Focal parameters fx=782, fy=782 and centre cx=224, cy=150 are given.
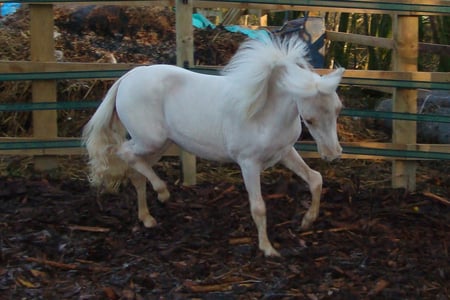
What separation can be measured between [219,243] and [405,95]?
2010mm

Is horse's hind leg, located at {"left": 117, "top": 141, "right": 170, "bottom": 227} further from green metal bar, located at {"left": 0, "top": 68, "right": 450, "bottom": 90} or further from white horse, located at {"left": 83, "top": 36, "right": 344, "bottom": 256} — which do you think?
green metal bar, located at {"left": 0, "top": 68, "right": 450, "bottom": 90}

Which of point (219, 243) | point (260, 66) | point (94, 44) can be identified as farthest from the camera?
point (94, 44)

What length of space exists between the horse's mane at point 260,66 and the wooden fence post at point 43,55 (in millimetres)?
2078

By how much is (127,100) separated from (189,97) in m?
0.41

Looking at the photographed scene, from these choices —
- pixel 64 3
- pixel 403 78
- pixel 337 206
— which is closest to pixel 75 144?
pixel 64 3

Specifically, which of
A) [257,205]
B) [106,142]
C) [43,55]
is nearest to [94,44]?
[43,55]

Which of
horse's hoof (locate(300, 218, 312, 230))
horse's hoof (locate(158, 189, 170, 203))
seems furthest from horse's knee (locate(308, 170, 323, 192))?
horse's hoof (locate(158, 189, 170, 203))

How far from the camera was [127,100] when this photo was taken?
486 cm

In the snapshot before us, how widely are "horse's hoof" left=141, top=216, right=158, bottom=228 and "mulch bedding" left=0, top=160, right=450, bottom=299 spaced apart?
0.06 metres

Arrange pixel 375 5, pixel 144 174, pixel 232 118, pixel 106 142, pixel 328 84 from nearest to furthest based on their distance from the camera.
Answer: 1. pixel 328 84
2. pixel 232 118
3. pixel 144 174
4. pixel 106 142
5. pixel 375 5

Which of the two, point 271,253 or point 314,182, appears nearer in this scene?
point 271,253

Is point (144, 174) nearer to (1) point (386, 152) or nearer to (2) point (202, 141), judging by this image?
(2) point (202, 141)

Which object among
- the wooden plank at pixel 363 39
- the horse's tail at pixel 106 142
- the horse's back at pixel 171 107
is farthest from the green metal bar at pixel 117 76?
the horse's back at pixel 171 107

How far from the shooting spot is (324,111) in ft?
13.5
